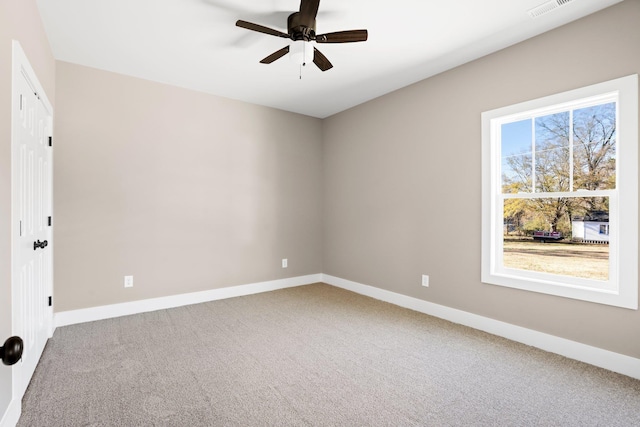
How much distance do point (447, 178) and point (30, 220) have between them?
3.65m

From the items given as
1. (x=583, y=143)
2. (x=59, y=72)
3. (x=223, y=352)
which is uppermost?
(x=59, y=72)

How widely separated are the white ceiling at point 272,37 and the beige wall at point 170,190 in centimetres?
42

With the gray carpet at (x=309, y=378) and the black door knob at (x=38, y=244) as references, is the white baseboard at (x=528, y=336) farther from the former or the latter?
the black door knob at (x=38, y=244)

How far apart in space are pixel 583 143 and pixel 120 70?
4508 millimetres

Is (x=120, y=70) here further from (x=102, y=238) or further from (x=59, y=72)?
(x=102, y=238)

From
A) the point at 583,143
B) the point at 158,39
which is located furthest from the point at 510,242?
the point at 158,39

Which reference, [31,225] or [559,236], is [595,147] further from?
[31,225]

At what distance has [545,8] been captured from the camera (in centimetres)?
243

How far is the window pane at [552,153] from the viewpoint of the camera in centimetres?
281

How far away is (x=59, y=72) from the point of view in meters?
3.33

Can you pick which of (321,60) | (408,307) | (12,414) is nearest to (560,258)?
Answer: (408,307)

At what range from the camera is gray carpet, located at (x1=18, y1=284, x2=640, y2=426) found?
1901 mm

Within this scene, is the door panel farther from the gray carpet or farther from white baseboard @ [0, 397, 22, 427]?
the gray carpet

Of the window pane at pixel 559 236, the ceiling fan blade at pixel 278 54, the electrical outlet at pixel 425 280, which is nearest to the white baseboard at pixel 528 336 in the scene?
the electrical outlet at pixel 425 280
